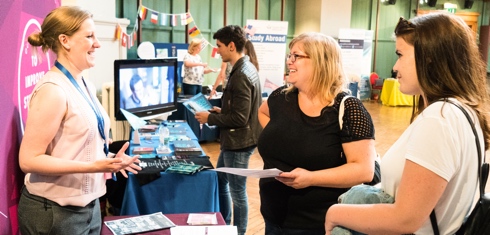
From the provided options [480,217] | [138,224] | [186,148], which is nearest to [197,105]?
[186,148]

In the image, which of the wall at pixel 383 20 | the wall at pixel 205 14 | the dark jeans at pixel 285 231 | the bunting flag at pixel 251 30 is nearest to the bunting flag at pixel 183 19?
the wall at pixel 205 14

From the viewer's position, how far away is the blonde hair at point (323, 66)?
1.83 metres

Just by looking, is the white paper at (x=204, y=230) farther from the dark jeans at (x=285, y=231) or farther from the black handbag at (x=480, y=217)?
the black handbag at (x=480, y=217)

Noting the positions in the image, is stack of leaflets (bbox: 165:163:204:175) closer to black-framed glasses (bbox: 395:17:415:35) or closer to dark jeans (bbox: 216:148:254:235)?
dark jeans (bbox: 216:148:254:235)

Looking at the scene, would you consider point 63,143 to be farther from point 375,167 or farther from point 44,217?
point 375,167

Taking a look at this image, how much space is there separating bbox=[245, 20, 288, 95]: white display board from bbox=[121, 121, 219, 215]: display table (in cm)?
568

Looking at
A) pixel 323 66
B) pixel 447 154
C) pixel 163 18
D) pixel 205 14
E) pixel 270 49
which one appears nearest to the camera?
pixel 447 154

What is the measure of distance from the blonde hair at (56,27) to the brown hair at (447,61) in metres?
1.18

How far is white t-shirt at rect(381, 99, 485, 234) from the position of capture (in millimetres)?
1023

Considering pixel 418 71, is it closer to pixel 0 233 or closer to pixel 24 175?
pixel 0 233

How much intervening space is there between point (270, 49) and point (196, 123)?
2.52m

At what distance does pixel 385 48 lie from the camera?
550 inches

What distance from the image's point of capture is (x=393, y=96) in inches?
467

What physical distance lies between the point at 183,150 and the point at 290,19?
980cm
